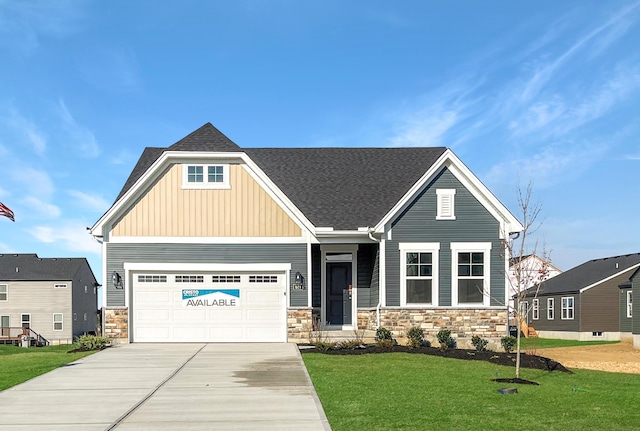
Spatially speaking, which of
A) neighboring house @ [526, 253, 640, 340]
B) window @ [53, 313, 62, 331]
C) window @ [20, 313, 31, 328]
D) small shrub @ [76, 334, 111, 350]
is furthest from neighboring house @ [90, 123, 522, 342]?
window @ [20, 313, 31, 328]

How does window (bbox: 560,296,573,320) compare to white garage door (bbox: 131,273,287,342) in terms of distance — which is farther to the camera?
window (bbox: 560,296,573,320)

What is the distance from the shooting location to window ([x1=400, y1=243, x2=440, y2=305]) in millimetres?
21359

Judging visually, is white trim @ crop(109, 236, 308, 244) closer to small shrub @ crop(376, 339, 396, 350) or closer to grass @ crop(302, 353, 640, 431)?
small shrub @ crop(376, 339, 396, 350)

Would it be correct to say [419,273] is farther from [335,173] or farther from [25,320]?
[25,320]

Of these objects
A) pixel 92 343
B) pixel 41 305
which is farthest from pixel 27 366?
pixel 41 305

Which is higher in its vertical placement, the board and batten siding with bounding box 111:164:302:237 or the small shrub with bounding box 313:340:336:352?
the board and batten siding with bounding box 111:164:302:237

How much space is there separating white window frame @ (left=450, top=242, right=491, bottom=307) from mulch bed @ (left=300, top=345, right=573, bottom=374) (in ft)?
8.21

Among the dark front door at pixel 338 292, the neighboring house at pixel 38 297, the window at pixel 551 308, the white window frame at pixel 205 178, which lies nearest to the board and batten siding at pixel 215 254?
the white window frame at pixel 205 178

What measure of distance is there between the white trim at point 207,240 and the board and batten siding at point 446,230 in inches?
126

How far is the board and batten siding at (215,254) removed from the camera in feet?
69.2

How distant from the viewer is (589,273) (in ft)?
138

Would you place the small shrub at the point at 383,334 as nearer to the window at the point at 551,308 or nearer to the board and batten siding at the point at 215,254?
the board and batten siding at the point at 215,254

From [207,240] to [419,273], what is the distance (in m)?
7.12

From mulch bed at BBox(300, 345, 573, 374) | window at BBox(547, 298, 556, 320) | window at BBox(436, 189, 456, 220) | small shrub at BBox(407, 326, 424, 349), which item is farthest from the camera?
window at BBox(547, 298, 556, 320)
